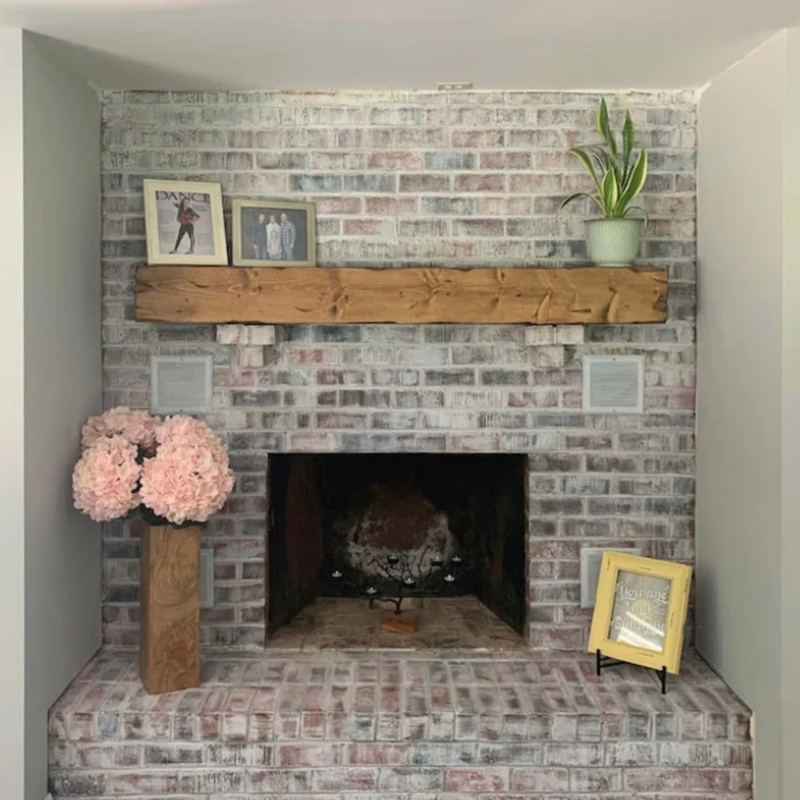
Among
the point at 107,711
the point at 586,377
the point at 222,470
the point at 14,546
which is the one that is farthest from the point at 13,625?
the point at 586,377

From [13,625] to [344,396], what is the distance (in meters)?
1.17

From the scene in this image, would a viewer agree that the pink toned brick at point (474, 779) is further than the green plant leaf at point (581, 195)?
No

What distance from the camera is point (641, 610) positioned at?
2680mm

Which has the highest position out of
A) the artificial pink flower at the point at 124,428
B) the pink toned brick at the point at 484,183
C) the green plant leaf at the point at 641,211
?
the pink toned brick at the point at 484,183

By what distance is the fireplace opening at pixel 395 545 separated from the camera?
3.10 m

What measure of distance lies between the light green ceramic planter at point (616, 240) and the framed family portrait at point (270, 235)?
34.9 inches

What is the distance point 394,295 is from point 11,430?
1113mm

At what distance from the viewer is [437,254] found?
2.87 metres

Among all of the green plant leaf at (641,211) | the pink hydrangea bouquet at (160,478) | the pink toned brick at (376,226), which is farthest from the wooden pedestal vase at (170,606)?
the green plant leaf at (641,211)

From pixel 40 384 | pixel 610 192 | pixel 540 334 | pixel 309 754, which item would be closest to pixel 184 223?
pixel 40 384

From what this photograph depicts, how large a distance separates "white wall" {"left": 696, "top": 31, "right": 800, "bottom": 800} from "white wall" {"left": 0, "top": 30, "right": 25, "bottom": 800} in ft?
6.35

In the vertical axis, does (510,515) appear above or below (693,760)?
above

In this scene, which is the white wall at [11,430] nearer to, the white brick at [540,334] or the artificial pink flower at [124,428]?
the artificial pink flower at [124,428]

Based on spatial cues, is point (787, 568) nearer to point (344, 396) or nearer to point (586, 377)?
point (586, 377)
